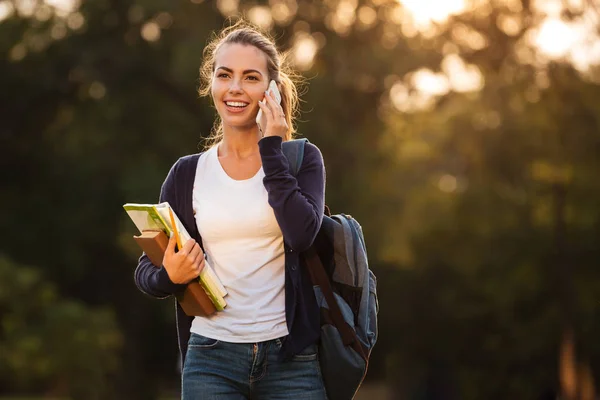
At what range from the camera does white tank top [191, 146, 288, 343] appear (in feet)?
12.0

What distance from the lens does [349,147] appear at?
27.1 meters

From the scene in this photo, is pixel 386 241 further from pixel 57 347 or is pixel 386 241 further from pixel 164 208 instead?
pixel 164 208

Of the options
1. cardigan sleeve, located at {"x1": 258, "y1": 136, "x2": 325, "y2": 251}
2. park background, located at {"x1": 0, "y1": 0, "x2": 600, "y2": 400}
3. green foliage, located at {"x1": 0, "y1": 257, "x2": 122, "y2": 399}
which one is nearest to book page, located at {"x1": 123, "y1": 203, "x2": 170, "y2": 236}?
cardigan sleeve, located at {"x1": 258, "y1": 136, "x2": 325, "y2": 251}

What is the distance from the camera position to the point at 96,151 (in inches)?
1144

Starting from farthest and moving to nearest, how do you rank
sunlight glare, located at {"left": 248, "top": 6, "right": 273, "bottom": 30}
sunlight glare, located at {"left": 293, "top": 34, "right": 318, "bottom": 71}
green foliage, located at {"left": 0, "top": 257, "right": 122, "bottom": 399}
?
sunlight glare, located at {"left": 293, "top": 34, "right": 318, "bottom": 71} → sunlight glare, located at {"left": 248, "top": 6, "right": 273, "bottom": 30} → green foliage, located at {"left": 0, "top": 257, "right": 122, "bottom": 399}

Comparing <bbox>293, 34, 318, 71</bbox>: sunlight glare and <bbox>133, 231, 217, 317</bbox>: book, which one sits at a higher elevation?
<bbox>293, 34, 318, 71</bbox>: sunlight glare

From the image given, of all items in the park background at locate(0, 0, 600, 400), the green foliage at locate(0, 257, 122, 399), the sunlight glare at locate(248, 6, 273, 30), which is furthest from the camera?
the sunlight glare at locate(248, 6, 273, 30)

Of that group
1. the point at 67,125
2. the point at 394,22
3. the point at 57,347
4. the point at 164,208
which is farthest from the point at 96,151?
the point at 164,208

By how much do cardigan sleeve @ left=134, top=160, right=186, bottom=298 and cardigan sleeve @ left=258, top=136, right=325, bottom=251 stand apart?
40 centimetres

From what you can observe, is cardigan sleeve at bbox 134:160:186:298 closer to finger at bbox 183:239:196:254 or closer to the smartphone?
finger at bbox 183:239:196:254

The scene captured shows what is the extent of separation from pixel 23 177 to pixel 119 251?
10.1ft

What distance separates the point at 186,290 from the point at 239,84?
2.37 ft

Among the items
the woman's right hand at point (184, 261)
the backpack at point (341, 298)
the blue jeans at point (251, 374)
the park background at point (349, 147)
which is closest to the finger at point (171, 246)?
the woman's right hand at point (184, 261)

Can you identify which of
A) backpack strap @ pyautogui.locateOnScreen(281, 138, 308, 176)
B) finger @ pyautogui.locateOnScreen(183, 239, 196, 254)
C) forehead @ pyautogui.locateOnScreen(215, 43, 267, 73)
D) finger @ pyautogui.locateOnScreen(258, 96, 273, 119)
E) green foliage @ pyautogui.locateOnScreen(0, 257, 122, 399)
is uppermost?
forehead @ pyautogui.locateOnScreen(215, 43, 267, 73)
